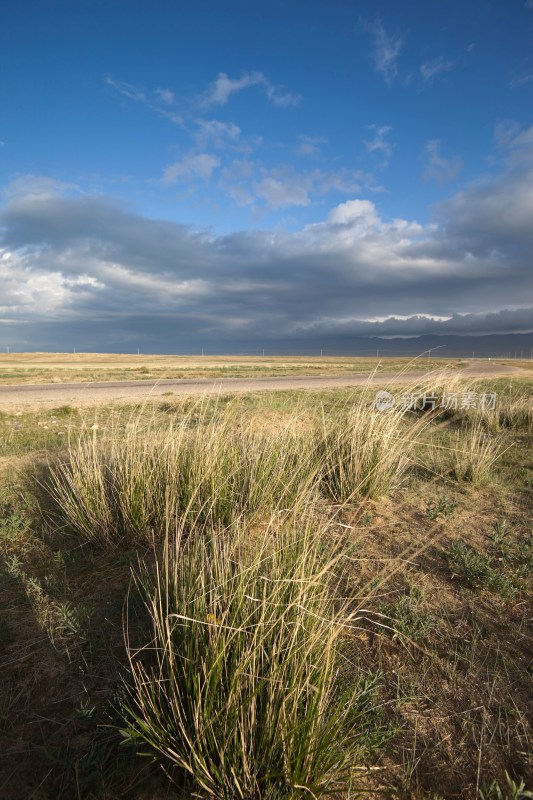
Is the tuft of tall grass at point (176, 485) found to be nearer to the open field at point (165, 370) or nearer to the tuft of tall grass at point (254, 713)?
the tuft of tall grass at point (254, 713)

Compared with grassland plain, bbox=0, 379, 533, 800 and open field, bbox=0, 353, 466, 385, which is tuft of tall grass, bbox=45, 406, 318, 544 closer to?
grassland plain, bbox=0, 379, 533, 800

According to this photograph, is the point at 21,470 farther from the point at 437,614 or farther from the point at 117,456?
the point at 437,614

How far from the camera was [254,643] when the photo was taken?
5.84 feet

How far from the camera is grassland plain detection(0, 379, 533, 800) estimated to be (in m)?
1.74

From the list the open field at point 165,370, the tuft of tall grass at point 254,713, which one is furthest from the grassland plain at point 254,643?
the open field at point 165,370

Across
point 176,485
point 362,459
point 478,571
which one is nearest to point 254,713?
point 478,571

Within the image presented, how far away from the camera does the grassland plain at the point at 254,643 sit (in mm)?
1737

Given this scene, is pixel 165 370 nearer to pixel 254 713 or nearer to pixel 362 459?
pixel 362 459

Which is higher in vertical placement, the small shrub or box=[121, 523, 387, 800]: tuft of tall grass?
box=[121, 523, 387, 800]: tuft of tall grass

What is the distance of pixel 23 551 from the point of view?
146 inches

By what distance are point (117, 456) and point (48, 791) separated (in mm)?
3009

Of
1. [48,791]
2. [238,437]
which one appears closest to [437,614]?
[48,791]

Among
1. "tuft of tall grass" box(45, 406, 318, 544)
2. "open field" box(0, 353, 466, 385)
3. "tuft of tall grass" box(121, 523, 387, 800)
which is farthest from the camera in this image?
"open field" box(0, 353, 466, 385)

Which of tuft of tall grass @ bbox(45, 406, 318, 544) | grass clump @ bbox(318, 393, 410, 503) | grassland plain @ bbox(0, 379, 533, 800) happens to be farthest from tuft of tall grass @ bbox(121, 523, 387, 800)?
grass clump @ bbox(318, 393, 410, 503)
